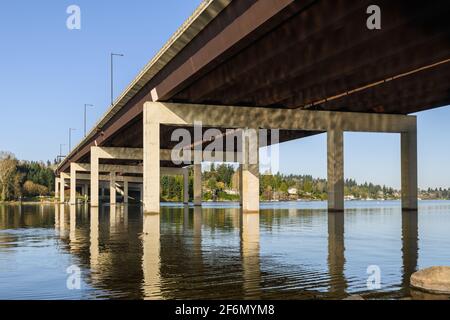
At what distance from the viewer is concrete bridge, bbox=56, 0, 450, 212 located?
93.5 ft

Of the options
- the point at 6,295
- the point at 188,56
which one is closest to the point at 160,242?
the point at 6,295

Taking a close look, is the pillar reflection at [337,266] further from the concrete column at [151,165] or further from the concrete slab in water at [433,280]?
the concrete column at [151,165]

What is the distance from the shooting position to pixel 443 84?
4531 cm

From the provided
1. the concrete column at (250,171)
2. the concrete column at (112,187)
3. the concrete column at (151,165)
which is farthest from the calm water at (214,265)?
the concrete column at (112,187)

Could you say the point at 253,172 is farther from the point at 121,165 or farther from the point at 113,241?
the point at 121,165

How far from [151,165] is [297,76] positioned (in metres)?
16.2

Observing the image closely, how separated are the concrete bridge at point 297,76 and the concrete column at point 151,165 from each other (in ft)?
0.30

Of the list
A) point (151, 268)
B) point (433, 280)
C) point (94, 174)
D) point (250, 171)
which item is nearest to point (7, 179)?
point (94, 174)

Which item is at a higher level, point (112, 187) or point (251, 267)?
point (112, 187)

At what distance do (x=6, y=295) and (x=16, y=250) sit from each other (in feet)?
32.1

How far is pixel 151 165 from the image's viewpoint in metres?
49.1

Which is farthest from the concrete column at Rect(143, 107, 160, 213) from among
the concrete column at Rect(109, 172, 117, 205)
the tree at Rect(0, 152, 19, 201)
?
the tree at Rect(0, 152, 19, 201)

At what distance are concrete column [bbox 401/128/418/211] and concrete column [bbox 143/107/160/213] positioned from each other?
1085 inches

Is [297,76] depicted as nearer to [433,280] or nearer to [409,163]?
[409,163]
